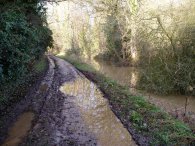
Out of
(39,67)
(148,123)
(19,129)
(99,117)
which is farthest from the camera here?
(39,67)

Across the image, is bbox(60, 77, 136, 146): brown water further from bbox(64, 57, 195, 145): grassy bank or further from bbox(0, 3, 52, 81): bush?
bbox(0, 3, 52, 81): bush

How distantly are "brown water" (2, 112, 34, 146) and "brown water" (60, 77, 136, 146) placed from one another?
76.2 inches

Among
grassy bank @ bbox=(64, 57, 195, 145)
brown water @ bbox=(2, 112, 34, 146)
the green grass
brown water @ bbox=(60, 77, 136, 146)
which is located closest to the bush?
brown water @ bbox=(2, 112, 34, 146)

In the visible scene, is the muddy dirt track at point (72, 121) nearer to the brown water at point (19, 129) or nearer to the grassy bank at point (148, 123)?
the brown water at point (19, 129)

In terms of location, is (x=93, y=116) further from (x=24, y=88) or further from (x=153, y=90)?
(x=153, y=90)

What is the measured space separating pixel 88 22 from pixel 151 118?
1528 inches

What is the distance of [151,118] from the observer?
10016 mm

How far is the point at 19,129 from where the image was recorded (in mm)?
9031

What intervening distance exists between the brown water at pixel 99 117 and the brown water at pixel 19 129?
6.35 feet

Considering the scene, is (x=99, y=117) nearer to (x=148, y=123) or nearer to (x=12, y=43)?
(x=148, y=123)

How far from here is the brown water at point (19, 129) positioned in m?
8.07

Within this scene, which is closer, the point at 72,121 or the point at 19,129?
the point at 19,129

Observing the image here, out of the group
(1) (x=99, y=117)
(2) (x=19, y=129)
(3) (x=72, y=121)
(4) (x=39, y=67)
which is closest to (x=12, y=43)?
(2) (x=19, y=129)

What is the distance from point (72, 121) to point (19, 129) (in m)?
1.82
